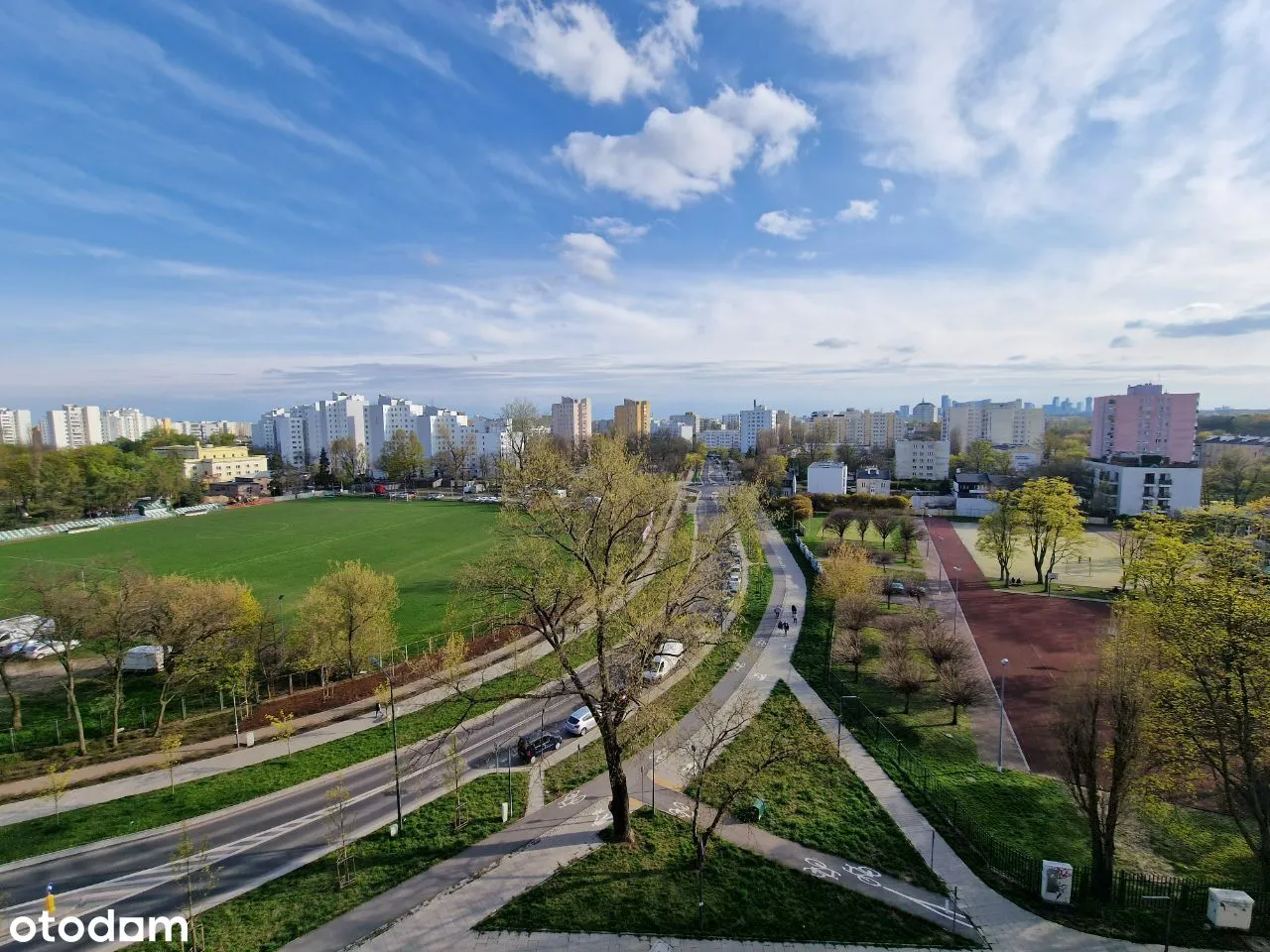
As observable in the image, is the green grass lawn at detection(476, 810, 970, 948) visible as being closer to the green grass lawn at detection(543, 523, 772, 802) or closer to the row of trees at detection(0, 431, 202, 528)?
the green grass lawn at detection(543, 523, 772, 802)

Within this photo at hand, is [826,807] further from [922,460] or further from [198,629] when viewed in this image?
[922,460]

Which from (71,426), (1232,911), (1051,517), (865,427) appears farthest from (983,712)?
(71,426)

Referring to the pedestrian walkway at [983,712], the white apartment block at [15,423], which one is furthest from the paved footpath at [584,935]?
the white apartment block at [15,423]

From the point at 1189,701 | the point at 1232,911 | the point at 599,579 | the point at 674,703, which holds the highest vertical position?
the point at 599,579

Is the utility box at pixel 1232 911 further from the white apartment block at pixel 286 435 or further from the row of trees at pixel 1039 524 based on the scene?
the white apartment block at pixel 286 435

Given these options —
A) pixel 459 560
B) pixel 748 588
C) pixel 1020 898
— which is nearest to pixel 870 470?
pixel 748 588

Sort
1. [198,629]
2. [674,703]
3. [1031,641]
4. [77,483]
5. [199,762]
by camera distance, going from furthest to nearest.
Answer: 1. [77,483]
2. [1031,641]
3. [674,703]
4. [198,629]
5. [199,762]

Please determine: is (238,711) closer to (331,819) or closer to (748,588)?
(331,819)
